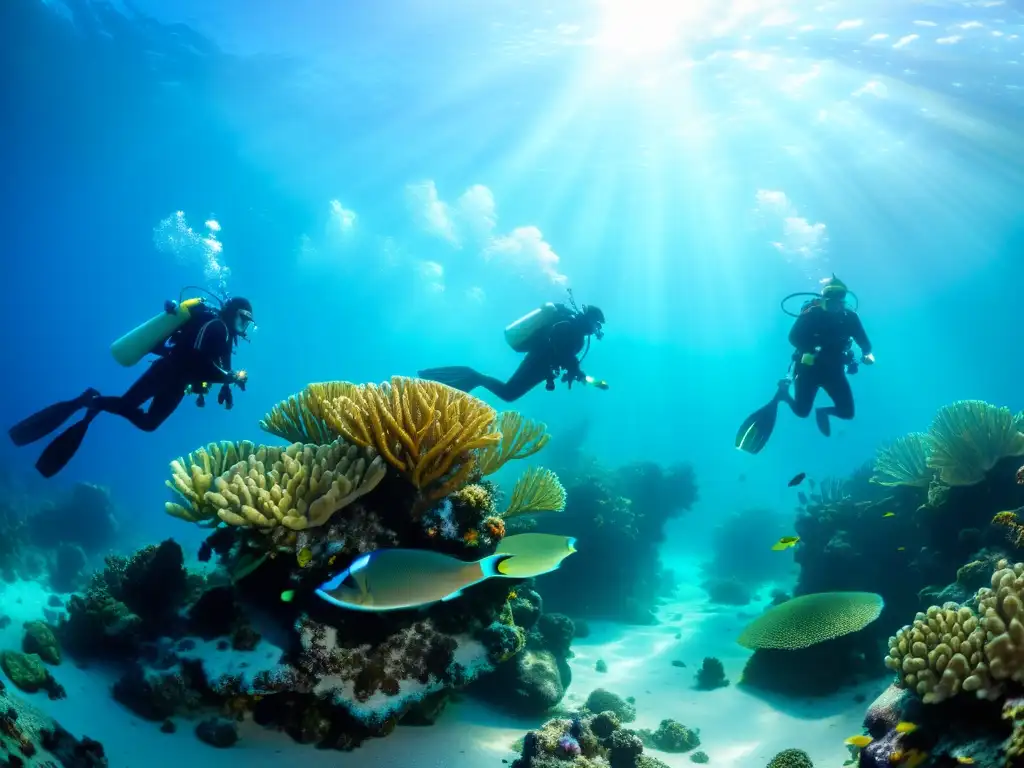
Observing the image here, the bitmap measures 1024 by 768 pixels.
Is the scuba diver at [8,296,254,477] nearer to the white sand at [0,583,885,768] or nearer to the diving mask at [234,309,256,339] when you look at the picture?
the diving mask at [234,309,256,339]

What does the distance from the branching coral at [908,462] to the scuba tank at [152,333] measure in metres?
10.8

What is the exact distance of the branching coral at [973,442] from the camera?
704 cm

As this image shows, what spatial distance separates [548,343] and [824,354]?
5.48 m

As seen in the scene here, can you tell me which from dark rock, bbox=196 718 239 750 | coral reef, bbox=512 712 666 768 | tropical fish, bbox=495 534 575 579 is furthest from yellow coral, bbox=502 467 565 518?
dark rock, bbox=196 718 239 750

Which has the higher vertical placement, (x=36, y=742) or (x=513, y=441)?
(x=513, y=441)

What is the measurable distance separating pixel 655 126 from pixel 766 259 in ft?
74.8

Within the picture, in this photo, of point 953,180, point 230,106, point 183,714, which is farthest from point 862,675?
point 230,106

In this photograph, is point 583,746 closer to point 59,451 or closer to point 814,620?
point 814,620

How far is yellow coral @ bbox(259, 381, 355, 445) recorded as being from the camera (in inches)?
189

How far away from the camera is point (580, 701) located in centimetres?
735

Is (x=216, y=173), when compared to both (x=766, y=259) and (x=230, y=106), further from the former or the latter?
(x=766, y=259)

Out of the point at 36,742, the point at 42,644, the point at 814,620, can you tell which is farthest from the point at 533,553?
the point at 814,620

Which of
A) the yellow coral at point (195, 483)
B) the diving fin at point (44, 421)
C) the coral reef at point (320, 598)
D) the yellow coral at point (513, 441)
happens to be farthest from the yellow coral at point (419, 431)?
the diving fin at point (44, 421)

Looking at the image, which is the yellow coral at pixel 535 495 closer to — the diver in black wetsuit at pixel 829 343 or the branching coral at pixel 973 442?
the branching coral at pixel 973 442
